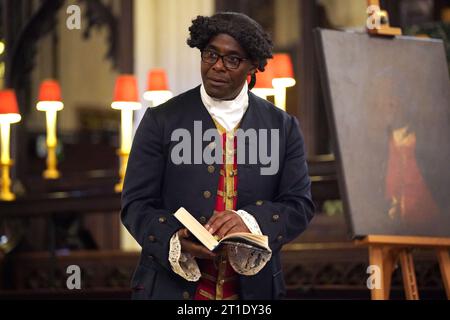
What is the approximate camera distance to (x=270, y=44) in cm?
283

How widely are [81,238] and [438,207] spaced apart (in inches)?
136

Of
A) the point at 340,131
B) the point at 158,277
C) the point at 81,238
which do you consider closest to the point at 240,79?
the point at 158,277

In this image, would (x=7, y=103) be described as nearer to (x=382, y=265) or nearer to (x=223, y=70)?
(x=382, y=265)

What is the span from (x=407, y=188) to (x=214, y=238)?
72.1 inches

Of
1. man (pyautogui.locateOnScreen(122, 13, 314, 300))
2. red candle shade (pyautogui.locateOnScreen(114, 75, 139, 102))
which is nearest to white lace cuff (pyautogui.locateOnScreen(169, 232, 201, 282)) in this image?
man (pyautogui.locateOnScreen(122, 13, 314, 300))

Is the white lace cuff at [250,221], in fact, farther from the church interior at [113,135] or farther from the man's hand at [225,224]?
the church interior at [113,135]

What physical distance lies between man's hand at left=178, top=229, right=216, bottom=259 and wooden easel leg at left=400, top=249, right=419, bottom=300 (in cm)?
173

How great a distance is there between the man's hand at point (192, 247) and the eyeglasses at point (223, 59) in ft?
1.34

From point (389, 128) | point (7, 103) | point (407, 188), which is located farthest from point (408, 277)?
point (7, 103)

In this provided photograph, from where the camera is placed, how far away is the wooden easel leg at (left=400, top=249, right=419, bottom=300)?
13.8 feet

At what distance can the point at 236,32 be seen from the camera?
2.74 m
